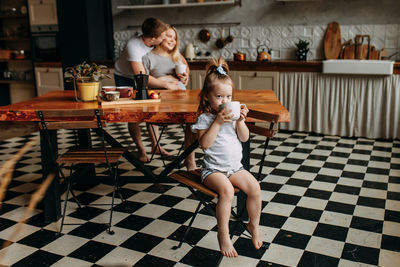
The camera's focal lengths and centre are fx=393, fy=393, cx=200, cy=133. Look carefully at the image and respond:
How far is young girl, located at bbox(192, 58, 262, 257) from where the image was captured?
2.07 metres

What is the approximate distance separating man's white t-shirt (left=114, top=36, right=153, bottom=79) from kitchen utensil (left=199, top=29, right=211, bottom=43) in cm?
271

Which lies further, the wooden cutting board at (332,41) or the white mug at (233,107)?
the wooden cutting board at (332,41)

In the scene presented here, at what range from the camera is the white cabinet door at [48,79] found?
684 cm

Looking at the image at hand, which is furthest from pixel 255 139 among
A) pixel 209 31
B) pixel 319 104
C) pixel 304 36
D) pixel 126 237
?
pixel 126 237

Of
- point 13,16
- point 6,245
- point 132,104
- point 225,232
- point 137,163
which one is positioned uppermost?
point 13,16

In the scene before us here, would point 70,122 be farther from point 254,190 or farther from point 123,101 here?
point 254,190

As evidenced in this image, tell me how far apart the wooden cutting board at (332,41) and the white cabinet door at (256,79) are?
3.00 feet

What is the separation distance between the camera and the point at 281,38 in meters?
5.82

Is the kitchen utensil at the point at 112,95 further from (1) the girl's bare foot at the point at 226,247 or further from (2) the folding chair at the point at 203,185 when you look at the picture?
(1) the girl's bare foot at the point at 226,247

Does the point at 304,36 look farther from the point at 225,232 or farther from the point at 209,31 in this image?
the point at 225,232

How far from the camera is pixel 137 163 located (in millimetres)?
2789

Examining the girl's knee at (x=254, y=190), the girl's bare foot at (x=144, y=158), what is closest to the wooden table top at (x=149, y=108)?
the girl's knee at (x=254, y=190)

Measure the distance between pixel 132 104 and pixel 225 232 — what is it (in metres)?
1.18

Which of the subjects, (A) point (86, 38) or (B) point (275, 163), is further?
(A) point (86, 38)
